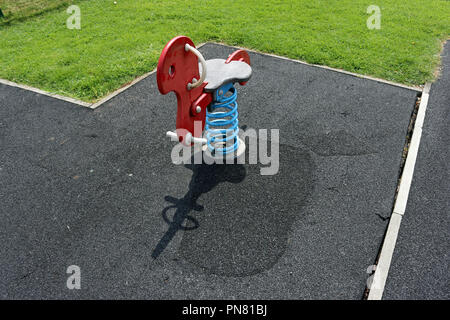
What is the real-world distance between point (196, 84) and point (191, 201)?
1689 millimetres

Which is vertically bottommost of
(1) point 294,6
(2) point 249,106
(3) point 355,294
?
(3) point 355,294

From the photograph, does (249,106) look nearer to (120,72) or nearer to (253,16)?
(120,72)

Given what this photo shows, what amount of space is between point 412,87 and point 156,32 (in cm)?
714

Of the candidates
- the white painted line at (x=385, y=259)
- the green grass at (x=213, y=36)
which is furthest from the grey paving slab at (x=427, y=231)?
the green grass at (x=213, y=36)

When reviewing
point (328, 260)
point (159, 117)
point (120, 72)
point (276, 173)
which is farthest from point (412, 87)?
point (120, 72)

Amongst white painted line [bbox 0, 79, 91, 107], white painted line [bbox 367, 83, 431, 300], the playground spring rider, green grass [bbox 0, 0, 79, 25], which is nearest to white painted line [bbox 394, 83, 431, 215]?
white painted line [bbox 367, 83, 431, 300]

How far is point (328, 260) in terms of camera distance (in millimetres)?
4023

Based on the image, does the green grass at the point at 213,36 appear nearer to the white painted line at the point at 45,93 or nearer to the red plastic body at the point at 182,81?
the white painted line at the point at 45,93

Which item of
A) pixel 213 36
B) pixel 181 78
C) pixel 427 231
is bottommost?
pixel 427 231

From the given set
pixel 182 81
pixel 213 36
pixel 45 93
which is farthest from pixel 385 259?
pixel 213 36

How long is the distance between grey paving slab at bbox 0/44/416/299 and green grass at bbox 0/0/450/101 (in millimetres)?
1194

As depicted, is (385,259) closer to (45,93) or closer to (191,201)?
(191,201)

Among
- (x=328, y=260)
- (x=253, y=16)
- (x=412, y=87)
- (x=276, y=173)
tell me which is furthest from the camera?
(x=253, y=16)

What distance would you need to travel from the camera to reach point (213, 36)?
962 cm
